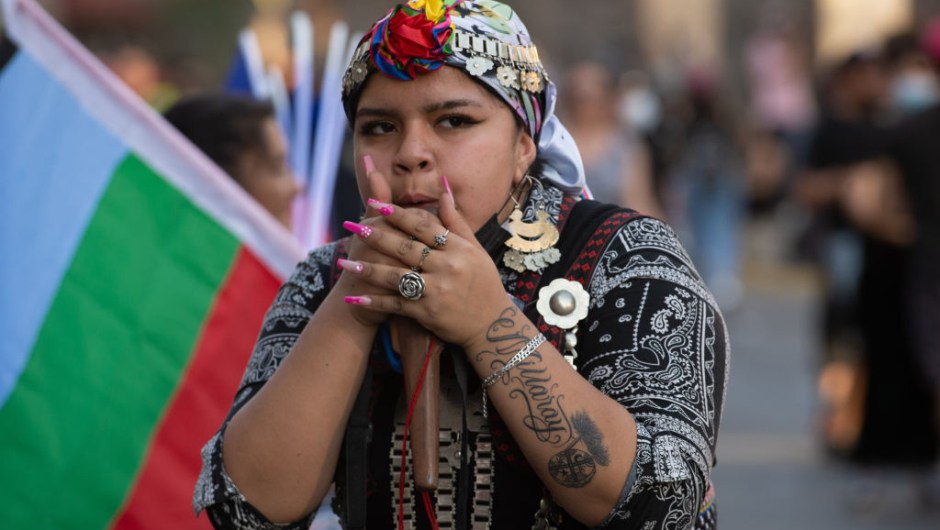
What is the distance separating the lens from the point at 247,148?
421 cm

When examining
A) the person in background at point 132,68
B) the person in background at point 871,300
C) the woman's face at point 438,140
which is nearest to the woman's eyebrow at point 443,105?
the woman's face at point 438,140

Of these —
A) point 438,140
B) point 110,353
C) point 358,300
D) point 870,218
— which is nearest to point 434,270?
point 358,300

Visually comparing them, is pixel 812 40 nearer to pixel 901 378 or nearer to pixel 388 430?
pixel 901 378

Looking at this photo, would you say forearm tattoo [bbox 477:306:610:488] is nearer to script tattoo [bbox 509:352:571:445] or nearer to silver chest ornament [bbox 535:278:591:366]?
script tattoo [bbox 509:352:571:445]

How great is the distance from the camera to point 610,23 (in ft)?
85.2

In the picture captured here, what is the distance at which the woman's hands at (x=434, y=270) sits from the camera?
2287 millimetres

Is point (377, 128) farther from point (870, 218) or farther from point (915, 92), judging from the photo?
point (915, 92)

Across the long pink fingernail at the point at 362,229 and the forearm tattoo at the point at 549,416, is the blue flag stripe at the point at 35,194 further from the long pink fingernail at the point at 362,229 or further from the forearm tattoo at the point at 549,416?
the forearm tattoo at the point at 549,416

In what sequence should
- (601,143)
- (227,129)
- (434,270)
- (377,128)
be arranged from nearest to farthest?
1. (434,270)
2. (377,128)
3. (227,129)
4. (601,143)

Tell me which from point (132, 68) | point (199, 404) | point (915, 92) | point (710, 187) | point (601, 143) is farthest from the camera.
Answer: point (710, 187)

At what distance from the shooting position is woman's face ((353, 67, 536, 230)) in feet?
7.93

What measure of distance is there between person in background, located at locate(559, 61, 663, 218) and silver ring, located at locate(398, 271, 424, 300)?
7.09m

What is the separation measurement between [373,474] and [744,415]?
7368 millimetres

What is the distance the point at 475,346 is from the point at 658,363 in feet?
0.96
